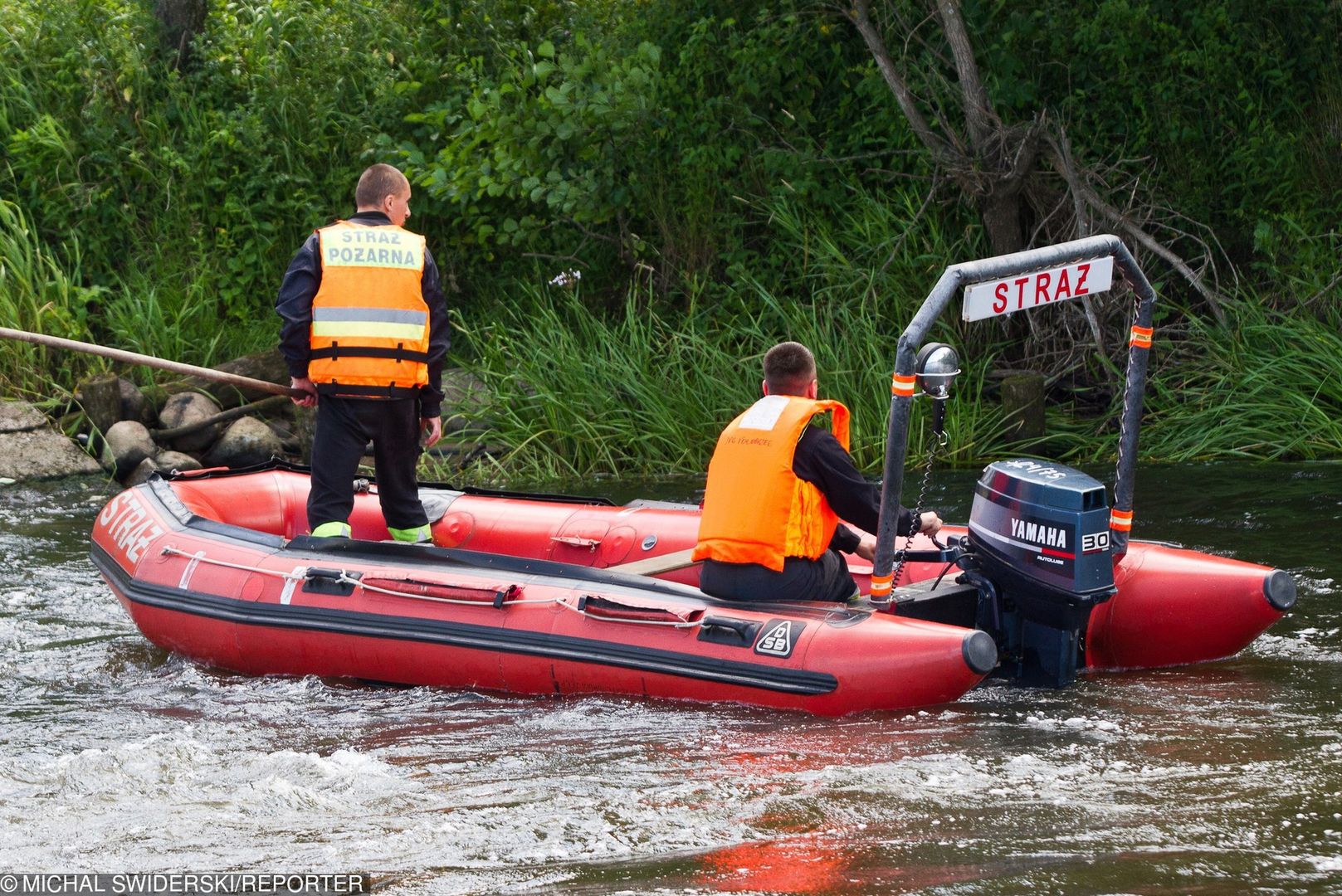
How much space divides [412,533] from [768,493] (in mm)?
1730

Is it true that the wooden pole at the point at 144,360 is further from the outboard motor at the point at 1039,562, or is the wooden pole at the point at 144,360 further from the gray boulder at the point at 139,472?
the gray boulder at the point at 139,472

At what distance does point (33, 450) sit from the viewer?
9234 mm

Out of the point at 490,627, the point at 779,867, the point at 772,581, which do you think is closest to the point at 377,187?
the point at 490,627

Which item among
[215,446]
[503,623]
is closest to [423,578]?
[503,623]

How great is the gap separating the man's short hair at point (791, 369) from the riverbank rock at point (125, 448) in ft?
18.9

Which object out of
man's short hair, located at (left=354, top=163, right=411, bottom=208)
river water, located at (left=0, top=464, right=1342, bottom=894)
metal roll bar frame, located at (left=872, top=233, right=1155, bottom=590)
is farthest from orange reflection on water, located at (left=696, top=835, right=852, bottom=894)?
man's short hair, located at (left=354, top=163, right=411, bottom=208)

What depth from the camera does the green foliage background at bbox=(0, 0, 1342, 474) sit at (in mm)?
9062

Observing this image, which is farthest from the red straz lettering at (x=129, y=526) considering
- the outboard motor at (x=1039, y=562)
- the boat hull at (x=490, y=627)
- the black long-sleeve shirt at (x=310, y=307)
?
the outboard motor at (x=1039, y=562)

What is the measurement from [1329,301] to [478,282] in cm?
561

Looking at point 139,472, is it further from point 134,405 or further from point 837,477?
point 837,477

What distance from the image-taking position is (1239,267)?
31.5ft

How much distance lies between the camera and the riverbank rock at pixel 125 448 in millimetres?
9211

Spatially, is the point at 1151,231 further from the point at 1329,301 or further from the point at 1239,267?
the point at 1329,301

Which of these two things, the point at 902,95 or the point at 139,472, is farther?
the point at 902,95
